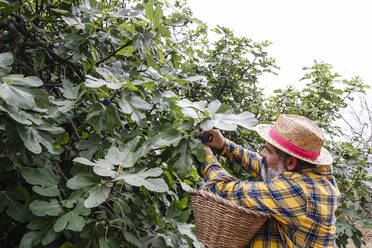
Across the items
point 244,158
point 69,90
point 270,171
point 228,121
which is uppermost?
point 228,121

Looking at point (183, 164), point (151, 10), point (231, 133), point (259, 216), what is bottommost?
point (231, 133)

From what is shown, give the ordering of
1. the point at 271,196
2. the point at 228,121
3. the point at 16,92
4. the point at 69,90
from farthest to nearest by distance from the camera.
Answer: the point at 271,196, the point at 69,90, the point at 228,121, the point at 16,92

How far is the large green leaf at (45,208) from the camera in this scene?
0.95m

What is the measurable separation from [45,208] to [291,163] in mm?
1391

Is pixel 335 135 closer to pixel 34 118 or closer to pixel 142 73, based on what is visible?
pixel 142 73

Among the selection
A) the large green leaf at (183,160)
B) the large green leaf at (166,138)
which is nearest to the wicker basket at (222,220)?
the large green leaf at (183,160)

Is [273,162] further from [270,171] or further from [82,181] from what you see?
[82,181]

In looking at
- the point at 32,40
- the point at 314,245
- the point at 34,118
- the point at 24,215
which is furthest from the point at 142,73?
the point at 314,245

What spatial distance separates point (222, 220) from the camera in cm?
144

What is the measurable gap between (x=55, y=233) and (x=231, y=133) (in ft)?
7.41

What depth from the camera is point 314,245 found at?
1.53 metres

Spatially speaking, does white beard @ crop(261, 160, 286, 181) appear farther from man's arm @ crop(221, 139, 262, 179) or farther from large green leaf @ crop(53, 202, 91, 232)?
large green leaf @ crop(53, 202, 91, 232)

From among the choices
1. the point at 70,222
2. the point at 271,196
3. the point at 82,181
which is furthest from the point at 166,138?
the point at 271,196

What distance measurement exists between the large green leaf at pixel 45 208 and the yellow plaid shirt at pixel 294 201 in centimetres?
88
